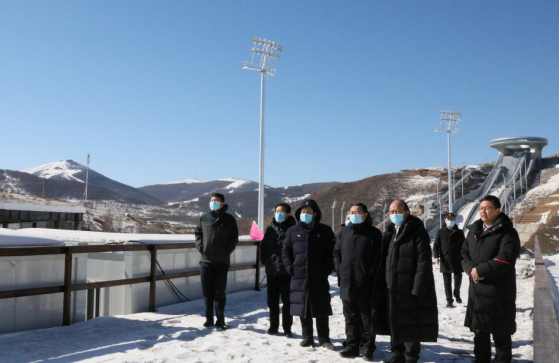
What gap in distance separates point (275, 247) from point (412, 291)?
241 cm

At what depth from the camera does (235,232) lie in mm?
7566

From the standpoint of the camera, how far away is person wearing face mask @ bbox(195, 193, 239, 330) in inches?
288

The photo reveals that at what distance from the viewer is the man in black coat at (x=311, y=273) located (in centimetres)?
626

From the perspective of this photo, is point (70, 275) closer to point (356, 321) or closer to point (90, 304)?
point (90, 304)

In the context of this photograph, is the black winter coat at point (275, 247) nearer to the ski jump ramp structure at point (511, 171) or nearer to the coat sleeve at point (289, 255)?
the coat sleeve at point (289, 255)

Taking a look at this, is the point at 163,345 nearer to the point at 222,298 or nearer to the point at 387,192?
the point at 222,298

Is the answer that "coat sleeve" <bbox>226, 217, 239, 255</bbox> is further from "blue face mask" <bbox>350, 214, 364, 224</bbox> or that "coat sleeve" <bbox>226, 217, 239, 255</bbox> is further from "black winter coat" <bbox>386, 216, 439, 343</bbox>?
"black winter coat" <bbox>386, 216, 439, 343</bbox>

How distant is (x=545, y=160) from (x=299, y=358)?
305 feet

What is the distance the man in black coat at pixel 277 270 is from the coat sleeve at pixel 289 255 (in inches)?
10.3

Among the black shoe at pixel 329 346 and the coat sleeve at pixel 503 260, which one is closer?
the coat sleeve at pixel 503 260

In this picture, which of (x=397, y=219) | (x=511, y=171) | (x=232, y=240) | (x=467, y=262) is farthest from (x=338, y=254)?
(x=511, y=171)

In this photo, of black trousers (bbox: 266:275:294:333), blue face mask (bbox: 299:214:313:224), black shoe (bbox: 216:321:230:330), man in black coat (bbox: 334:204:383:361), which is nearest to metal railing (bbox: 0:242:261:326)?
black shoe (bbox: 216:321:230:330)

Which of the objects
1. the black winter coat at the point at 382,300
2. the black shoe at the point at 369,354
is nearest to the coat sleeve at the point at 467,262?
the black winter coat at the point at 382,300

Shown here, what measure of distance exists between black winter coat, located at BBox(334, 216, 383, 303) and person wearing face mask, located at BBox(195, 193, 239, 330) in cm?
204
